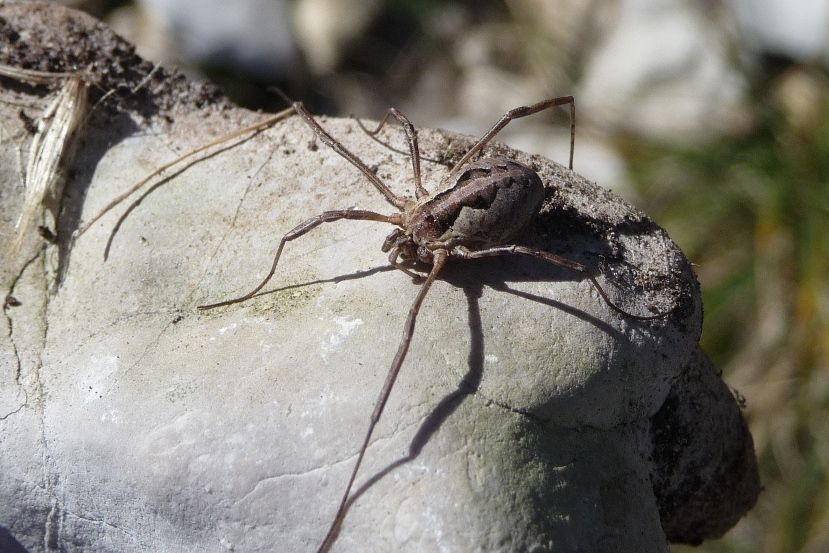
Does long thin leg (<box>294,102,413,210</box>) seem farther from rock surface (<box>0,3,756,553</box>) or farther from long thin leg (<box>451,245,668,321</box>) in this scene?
long thin leg (<box>451,245,668,321</box>)

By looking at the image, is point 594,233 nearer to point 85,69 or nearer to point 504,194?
point 504,194

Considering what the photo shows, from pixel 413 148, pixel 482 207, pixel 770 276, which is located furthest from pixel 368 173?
pixel 770 276

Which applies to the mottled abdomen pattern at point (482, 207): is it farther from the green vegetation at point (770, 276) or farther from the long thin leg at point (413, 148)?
the green vegetation at point (770, 276)

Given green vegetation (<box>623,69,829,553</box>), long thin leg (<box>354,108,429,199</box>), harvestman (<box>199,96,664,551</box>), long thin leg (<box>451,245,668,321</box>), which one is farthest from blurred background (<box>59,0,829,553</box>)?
long thin leg (<box>451,245,668,321</box>)

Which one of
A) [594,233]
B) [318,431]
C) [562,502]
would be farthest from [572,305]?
[318,431]

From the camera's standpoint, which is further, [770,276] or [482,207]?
[770,276]

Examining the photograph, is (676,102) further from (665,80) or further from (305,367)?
(305,367)

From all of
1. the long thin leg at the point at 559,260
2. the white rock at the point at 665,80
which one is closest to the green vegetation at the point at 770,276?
the white rock at the point at 665,80
